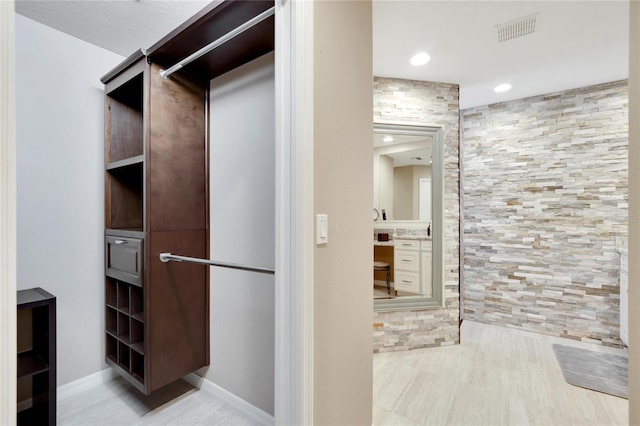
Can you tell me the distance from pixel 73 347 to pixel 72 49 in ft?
6.47

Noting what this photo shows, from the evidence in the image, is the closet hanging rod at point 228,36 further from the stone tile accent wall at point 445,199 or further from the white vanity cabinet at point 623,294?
the white vanity cabinet at point 623,294

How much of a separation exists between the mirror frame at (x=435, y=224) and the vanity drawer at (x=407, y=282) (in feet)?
0.26

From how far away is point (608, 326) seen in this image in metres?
2.85

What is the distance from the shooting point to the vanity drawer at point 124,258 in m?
1.81

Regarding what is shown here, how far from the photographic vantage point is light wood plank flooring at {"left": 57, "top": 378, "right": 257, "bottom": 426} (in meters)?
1.80

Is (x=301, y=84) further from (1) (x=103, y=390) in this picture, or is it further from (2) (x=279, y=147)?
(1) (x=103, y=390)

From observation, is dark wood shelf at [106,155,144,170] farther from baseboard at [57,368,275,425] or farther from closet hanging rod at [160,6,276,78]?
baseboard at [57,368,275,425]

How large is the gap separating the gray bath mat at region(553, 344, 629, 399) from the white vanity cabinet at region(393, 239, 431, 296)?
1150 millimetres

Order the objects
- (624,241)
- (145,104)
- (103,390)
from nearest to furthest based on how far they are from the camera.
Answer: (145,104)
(103,390)
(624,241)

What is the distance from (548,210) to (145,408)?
3.75 meters

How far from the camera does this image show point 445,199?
9.40 ft

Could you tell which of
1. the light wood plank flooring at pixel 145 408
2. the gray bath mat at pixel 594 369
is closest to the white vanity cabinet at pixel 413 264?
the gray bath mat at pixel 594 369

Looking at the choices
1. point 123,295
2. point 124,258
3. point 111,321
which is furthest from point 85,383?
point 124,258
